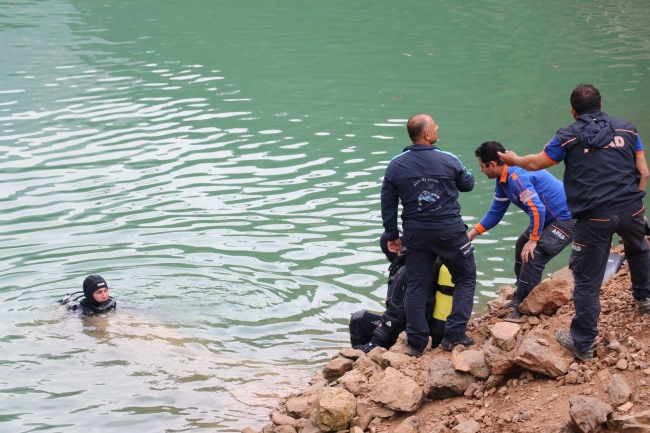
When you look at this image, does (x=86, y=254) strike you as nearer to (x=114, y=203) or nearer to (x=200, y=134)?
(x=114, y=203)

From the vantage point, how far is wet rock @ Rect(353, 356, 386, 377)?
7352 mm

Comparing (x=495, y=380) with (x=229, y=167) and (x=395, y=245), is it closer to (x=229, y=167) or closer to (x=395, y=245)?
(x=395, y=245)

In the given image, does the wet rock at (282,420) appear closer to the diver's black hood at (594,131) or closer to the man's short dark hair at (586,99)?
the diver's black hood at (594,131)

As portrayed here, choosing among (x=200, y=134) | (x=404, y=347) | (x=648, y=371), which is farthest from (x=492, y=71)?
(x=648, y=371)

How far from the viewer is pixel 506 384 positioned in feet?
20.6

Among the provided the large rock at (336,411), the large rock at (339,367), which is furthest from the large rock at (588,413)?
the large rock at (339,367)

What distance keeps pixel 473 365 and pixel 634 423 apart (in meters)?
1.66

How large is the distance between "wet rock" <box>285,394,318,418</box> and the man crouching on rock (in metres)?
1.96

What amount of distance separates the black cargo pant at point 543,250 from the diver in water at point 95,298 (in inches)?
203

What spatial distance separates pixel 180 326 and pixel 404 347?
11.9ft

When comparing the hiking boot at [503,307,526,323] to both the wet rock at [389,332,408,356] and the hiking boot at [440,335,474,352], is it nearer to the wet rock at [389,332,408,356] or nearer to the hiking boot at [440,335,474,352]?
the hiking boot at [440,335,474,352]

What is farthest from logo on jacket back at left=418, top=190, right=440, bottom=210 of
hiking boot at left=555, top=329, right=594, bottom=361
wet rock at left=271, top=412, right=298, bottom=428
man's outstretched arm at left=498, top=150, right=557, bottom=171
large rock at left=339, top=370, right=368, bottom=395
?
wet rock at left=271, top=412, right=298, bottom=428

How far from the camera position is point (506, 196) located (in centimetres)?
754

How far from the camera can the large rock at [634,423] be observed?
500 centimetres
